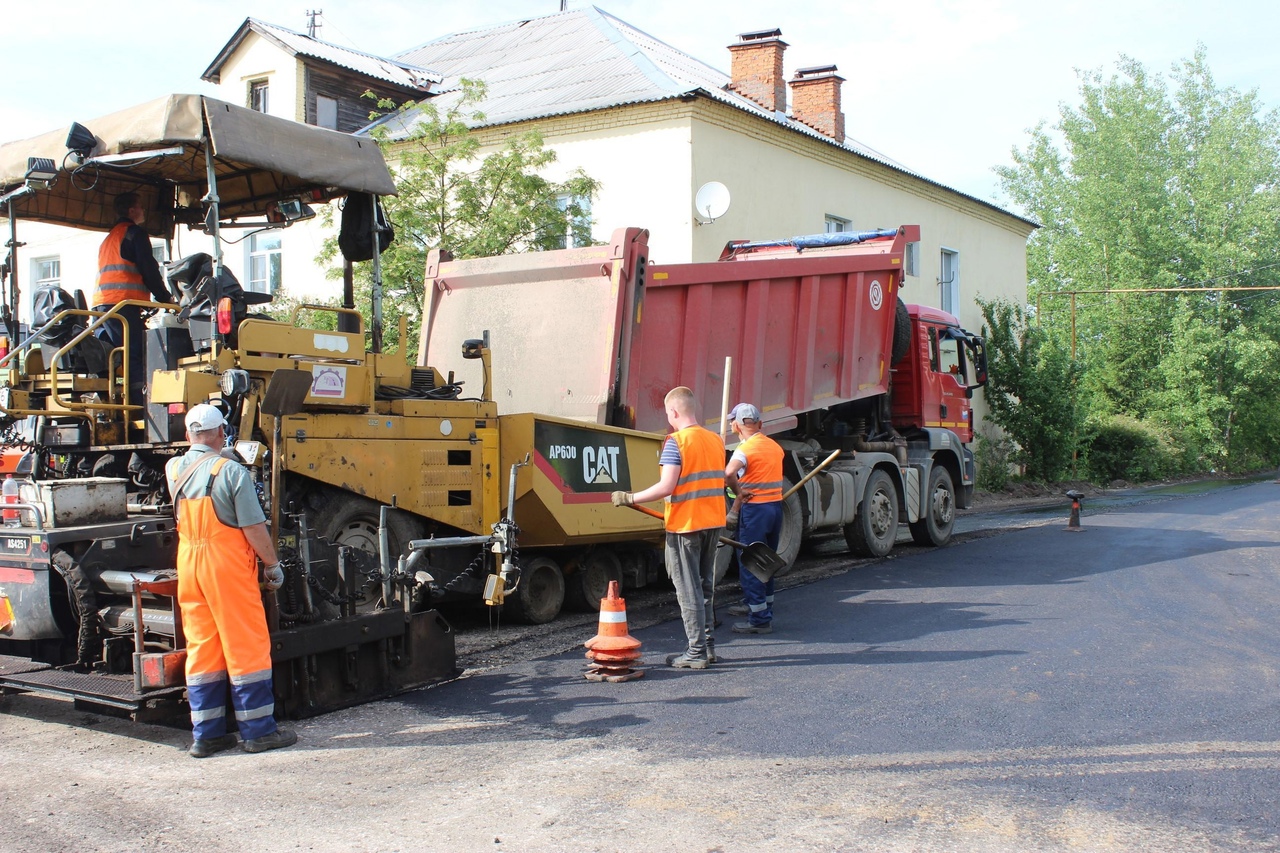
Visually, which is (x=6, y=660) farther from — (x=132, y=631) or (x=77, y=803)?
(x=77, y=803)

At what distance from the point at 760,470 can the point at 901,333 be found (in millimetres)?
5052

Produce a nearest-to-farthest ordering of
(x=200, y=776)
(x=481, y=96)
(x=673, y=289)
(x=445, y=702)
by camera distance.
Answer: (x=200, y=776) < (x=445, y=702) < (x=673, y=289) < (x=481, y=96)

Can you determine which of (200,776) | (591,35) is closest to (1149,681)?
(200,776)

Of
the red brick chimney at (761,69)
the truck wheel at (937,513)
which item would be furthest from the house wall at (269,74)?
the truck wheel at (937,513)

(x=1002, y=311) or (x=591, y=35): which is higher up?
(x=591, y=35)

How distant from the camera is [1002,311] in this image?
24.6 meters

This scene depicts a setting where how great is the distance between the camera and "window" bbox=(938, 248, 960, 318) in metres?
25.9

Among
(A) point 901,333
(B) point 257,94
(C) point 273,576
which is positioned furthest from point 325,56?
(C) point 273,576

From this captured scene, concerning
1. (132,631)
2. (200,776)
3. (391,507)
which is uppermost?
(391,507)

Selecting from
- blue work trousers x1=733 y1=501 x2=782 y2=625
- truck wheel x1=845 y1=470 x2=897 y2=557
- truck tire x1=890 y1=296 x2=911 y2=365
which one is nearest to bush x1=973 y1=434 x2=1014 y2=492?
truck tire x1=890 y1=296 x2=911 y2=365

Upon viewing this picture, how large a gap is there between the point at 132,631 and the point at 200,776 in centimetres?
96

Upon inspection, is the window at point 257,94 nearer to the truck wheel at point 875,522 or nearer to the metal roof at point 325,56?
the metal roof at point 325,56

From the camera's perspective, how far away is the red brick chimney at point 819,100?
22972mm

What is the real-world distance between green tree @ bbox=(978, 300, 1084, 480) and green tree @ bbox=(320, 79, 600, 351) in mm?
12577
